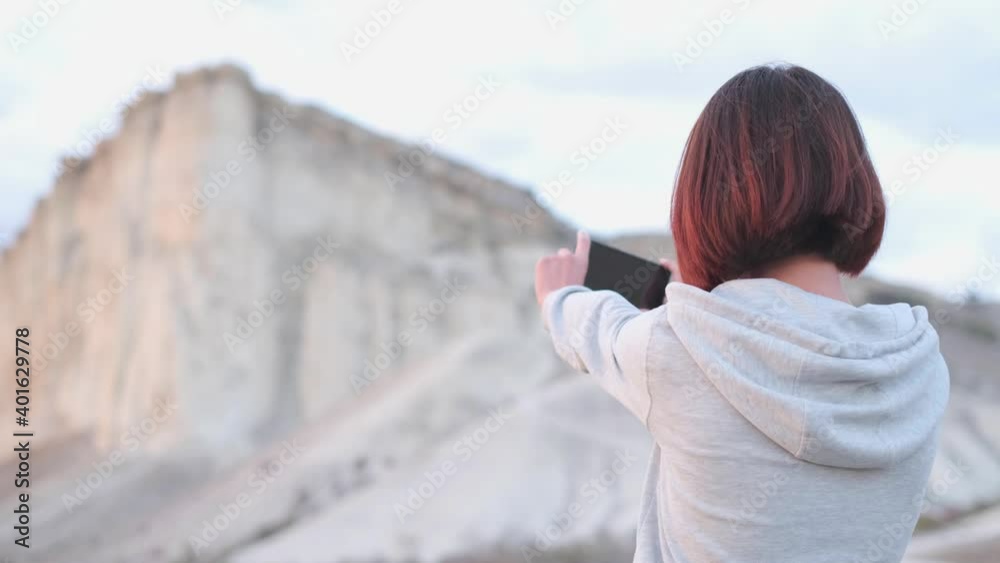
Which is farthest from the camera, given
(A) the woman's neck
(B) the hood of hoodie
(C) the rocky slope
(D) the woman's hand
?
(C) the rocky slope

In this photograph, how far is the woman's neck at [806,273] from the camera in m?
1.46

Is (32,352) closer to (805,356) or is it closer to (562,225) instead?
(562,225)

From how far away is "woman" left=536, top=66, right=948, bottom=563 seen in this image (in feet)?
4.41

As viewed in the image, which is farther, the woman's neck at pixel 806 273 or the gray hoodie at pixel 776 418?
the woman's neck at pixel 806 273

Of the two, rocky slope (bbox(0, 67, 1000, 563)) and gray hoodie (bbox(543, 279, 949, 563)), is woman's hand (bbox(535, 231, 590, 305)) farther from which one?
rocky slope (bbox(0, 67, 1000, 563))

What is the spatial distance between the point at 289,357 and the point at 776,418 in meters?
15.6

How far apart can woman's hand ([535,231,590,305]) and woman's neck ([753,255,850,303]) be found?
0.40 metres

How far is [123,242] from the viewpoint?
59.1 feet

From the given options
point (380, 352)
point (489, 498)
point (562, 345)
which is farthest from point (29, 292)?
point (562, 345)

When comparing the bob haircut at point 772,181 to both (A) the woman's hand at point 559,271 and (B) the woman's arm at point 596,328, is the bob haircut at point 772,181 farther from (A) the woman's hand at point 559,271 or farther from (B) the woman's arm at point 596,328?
(A) the woman's hand at point 559,271

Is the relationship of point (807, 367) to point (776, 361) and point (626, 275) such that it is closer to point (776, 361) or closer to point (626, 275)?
point (776, 361)

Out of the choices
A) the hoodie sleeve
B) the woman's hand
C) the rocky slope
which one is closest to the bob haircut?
the hoodie sleeve

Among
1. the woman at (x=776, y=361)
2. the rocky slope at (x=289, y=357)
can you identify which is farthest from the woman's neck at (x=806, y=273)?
the rocky slope at (x=289, y=357)

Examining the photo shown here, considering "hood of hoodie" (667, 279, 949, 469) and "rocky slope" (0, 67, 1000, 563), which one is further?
"rocky slope" (0, 67, 1000, 563)
